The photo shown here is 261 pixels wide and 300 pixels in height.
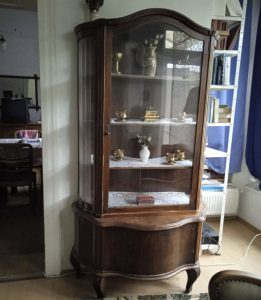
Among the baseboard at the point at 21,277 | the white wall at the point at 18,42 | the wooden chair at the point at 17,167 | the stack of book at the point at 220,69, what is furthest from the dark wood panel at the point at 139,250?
the white wall at the point at 18,42

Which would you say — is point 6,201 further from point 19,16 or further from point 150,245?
point 19,16

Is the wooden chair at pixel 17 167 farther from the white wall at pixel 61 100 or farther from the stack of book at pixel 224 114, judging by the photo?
the stack of book at pixel 224 114

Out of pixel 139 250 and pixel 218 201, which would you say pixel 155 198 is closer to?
pixel 139 250

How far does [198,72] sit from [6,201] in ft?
9.61

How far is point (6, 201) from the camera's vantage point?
11.8ft

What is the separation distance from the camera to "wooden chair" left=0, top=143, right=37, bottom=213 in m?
3.06

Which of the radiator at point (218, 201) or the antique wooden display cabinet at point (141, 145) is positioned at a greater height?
the antique wooden display cabinet at point (141, 145)

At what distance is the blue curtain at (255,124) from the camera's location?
281cm

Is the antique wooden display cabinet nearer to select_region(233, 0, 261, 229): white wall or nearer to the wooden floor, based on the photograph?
the wooden floor

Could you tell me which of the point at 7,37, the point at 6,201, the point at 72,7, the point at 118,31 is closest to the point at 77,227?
the point at 118,31

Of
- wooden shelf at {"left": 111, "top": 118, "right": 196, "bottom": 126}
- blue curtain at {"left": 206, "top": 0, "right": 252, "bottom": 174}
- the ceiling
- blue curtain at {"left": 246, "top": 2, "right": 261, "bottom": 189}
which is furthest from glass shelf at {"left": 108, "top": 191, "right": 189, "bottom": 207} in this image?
the ceiling

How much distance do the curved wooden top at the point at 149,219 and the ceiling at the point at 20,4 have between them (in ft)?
13.2

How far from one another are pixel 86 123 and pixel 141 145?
0.42 meters

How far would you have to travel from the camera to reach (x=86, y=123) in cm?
189
